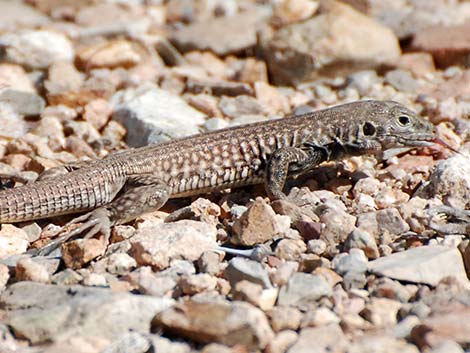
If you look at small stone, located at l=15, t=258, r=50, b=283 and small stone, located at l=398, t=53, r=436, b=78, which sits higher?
small stone, located at l=15, t=258, r=50, b=283

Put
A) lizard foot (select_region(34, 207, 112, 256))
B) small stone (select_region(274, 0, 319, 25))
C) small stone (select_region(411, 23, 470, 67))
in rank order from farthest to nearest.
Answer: small stone (select_region(274, 0, 319, 25)) → small stone (select_region(411, 23, 470, 67)) → lizard foot (select_region(34, 207, 112, 256))

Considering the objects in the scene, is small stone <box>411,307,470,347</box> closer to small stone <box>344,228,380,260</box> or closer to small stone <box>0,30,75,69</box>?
small stone <box>344,228,380,260</box>

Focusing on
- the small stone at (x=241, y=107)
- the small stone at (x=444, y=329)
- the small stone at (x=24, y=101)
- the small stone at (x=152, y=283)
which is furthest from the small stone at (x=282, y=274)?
the small stone at (x=24, y=101)

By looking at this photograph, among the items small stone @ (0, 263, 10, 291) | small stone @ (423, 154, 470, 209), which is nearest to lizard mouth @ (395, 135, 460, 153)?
small stone @ (423, 154, 470, 209)

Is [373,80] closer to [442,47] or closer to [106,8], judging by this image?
[442,47]

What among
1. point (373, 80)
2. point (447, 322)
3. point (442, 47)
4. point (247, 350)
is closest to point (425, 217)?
point (447, 322)

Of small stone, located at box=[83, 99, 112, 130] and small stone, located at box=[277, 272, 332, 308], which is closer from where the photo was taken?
small stone, located at box=[277, 272, 332, 308]
